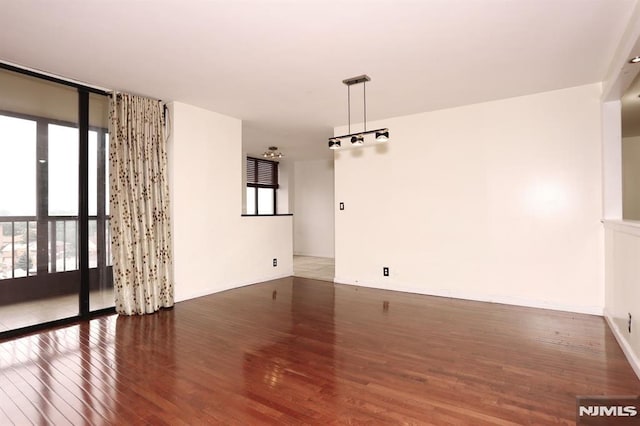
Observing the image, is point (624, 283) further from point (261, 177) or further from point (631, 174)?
point (261, 177)

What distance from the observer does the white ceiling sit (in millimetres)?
2488

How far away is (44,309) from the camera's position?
3725 mm

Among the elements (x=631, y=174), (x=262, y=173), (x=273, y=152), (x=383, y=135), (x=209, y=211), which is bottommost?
(x=209, y=211)

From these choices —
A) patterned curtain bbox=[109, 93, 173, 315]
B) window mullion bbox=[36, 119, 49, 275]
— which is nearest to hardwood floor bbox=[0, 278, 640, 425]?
patterned curtain bbox=[109, 93, 173, 315]

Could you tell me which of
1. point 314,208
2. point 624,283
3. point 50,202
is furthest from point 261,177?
point 624,283

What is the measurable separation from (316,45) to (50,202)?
323cm

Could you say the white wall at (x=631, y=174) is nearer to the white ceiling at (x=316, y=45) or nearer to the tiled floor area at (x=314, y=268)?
the white ceiling at (x=316, y=45)

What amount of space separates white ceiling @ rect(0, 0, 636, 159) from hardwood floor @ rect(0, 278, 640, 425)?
265cm

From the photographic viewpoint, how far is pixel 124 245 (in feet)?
13.5

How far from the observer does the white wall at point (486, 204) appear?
13.4 ft

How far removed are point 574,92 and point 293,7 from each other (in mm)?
3561

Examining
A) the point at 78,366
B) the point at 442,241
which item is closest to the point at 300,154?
the point at 442,241

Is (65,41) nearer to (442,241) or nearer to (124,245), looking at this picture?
(124,245)

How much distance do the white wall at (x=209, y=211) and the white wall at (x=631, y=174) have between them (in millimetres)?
7192
